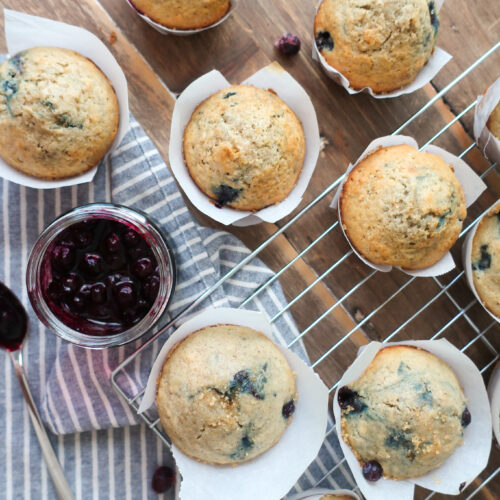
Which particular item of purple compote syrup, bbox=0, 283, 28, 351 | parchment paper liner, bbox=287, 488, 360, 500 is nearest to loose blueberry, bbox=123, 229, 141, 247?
purple compote syrup, bbox=0, 283, 28, 351

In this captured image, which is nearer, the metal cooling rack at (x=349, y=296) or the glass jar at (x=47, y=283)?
the glass jar at (x=47, y=283)

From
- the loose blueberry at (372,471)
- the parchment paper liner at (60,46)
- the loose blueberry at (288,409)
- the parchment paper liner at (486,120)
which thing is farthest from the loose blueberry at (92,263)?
the parchment paper liner at (486,120)

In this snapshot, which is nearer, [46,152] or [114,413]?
[46,152]

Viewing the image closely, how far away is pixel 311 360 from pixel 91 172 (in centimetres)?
112

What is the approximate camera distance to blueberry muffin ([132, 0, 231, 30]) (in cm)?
211

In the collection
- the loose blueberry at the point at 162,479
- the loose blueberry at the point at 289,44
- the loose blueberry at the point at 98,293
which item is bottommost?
the loose blueberry at the point at 162,479

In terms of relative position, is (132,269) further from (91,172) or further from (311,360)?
(311,360)

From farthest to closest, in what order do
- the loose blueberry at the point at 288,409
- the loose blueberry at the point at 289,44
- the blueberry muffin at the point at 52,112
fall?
the loose blueberry at the point at 289,44
the loose blueberry at the point at 288,409
the blueberry muffin at the point at 52,112

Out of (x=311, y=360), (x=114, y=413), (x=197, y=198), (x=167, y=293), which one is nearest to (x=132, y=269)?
(x=167, y=293)

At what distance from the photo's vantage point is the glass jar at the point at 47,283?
1.96 metres

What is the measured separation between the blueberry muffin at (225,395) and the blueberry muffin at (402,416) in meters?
0.27

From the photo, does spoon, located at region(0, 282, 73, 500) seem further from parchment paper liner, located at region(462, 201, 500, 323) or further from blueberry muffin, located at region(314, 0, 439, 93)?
parchment paper liner, located at region(462, 201, 500, 323)

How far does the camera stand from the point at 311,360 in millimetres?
2342

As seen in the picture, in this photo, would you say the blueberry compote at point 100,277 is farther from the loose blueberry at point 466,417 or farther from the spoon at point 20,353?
the loose blueberry at point 466,417
